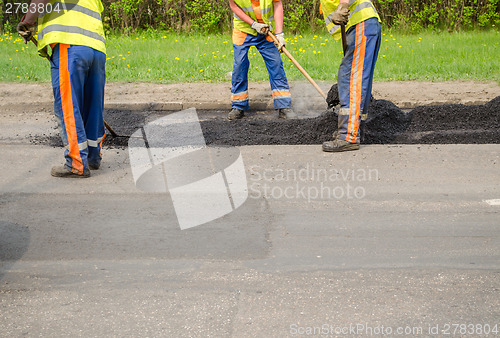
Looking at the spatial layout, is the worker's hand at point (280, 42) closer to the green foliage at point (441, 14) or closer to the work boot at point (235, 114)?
the work boot at point (235, 114)

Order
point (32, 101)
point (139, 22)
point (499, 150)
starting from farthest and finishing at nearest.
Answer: point (139, 22), point (32, 101), point (499, 150)

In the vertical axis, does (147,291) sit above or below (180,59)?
above

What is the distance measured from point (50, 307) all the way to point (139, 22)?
14.0 meters

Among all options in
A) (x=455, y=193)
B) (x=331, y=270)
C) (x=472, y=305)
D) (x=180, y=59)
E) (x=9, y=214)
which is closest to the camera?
(x=472, y=305)

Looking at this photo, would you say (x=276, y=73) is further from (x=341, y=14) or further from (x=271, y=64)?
(x=341, y=14)

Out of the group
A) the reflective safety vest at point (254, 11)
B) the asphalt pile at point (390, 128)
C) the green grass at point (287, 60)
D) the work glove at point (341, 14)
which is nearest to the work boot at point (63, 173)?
the asphalt pile at point (390, 128)

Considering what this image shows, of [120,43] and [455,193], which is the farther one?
[120,43]

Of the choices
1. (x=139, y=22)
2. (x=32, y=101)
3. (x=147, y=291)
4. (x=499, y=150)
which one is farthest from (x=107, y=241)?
(x=139, y=22)

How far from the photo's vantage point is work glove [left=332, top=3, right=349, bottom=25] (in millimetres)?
5852

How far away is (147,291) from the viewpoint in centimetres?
354

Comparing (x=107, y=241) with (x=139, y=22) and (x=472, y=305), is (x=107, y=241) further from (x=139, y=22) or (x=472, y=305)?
(x=139, y=22)

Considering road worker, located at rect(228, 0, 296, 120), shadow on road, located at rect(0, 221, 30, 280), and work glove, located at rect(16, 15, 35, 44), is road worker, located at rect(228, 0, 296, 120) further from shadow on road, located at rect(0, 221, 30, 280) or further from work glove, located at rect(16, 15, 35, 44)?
shadow on road, located at rect(0, 221, 30, 280)

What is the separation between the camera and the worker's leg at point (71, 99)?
5.31m

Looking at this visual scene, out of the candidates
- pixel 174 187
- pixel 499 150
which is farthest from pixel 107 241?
pixel 499 150
